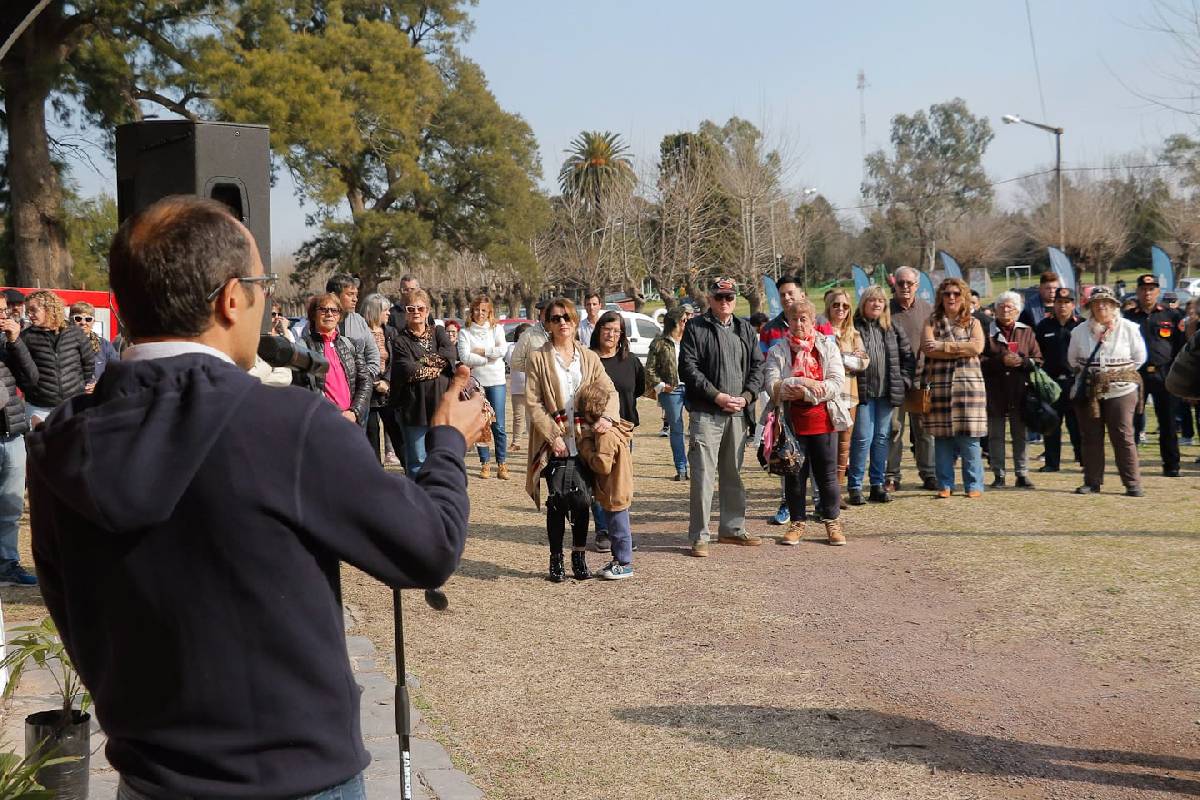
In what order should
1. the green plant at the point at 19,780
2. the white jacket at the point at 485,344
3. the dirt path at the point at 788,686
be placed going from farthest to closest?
the white jacket at the point at 485,344 → the dirt path at the point at 788,686 → the green plant at the point at 19,780

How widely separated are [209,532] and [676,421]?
1143 cm

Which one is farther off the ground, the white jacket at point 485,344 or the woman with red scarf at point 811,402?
the white jacket at point 485,344

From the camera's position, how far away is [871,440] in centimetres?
1067

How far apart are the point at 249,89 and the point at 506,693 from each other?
19.9 m

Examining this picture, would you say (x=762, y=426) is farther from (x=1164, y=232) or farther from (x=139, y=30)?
(x=1164, y=232)

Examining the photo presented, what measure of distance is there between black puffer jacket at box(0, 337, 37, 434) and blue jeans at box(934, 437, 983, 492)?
25.2ft

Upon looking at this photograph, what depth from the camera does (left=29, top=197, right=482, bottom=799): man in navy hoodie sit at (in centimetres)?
167

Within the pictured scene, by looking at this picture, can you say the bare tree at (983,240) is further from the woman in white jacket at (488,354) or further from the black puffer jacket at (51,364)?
the black puffer jacket at (51,364)

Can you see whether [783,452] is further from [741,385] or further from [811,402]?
[741,385]

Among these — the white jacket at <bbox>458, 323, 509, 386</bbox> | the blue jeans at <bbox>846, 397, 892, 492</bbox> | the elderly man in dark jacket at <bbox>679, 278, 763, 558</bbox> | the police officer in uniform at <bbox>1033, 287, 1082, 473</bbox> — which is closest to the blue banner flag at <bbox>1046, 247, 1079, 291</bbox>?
A: the police officer in uniform at <bbox>1033, 287, 1082, 473</bbox>

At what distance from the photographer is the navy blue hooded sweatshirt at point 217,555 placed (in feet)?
5.47

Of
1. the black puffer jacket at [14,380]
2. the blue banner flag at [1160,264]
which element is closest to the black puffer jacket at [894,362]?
the black puffer jacket at [14,380]

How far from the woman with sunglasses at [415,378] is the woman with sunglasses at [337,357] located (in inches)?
24.6

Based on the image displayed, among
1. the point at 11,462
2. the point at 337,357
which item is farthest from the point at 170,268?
the point at 337,357
